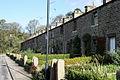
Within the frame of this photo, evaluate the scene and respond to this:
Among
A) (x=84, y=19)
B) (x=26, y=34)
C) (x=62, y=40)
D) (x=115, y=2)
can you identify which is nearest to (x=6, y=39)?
(x=26, y=34)

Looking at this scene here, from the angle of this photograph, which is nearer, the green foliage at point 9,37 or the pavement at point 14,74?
the pavement at point 14,74

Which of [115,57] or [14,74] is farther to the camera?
[14,74]

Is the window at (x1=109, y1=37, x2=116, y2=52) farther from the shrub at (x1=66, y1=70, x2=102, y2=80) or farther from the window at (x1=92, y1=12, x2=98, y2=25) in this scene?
the shrub at (x1=66, y1=70, x2=102, y2=80)

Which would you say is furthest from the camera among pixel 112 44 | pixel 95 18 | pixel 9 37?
pixel 9 37

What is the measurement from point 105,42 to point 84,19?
6.89 metres

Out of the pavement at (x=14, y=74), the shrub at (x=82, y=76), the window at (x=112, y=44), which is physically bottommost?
the pavement at (x=14, y=74)

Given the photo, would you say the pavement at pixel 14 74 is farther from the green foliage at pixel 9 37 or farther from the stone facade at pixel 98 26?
the green foliage at pixel 9 37

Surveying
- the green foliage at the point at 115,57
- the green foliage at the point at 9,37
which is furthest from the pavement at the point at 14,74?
the green foliage at the point at 9,37

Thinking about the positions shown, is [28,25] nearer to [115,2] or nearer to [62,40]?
[62,40]

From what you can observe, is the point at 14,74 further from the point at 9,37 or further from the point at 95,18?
the point at 9,37

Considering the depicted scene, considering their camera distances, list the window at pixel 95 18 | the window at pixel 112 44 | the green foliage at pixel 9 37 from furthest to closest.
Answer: the green foliage at pixel 9 37 < the window at pixel 95 18 < the window at pixel 112 44

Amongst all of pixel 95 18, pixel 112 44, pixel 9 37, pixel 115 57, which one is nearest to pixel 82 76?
pixel 115 57

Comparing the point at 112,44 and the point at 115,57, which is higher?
the point at 112,44

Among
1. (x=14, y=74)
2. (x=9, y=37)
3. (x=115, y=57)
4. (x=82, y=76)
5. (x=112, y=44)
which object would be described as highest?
(x=9, y=37)
